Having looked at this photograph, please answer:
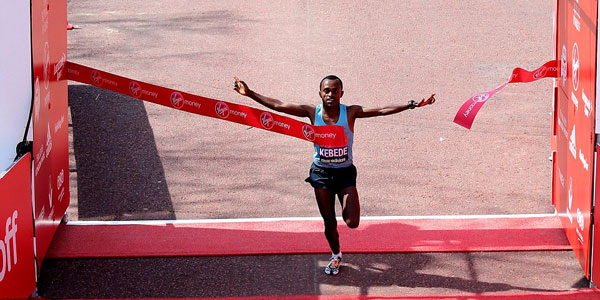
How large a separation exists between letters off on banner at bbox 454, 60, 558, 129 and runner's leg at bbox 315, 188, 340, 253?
141cm

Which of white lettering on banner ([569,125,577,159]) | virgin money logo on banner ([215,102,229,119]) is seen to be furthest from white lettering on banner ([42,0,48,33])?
white lettering on banner ([569,125,577,159])

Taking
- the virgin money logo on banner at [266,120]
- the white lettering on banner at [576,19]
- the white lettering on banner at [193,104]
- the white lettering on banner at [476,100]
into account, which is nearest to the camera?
the white lettering on banner at [576,19]

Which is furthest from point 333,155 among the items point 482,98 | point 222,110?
point 482,98

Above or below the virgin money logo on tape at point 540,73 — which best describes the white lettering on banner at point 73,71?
above

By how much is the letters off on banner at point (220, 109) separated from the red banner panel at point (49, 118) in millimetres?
399

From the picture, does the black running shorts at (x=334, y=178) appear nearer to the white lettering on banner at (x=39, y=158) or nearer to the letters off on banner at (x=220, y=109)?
the letters off on banner at (x=220, y=109)

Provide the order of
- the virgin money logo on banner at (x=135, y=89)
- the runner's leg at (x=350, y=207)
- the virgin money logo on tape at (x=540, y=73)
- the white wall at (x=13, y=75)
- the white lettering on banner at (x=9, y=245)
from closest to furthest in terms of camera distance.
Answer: the white lettering on banner at (x=9, y=245)
the white wall at (x=13, y=75)
the runner's leg at (x=350, y=207)
the virgin money logo on banner at (x=135, y=89)
the virgin money logo on tape at (x=540, y=73)

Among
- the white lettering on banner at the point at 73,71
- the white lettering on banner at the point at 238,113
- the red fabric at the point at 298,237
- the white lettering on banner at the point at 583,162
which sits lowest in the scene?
the red fabric at the point at 298,237

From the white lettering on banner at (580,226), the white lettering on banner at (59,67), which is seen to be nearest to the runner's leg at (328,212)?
the white lettering on banner at (580,226)

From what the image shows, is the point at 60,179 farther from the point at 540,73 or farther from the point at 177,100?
the point at 540,73

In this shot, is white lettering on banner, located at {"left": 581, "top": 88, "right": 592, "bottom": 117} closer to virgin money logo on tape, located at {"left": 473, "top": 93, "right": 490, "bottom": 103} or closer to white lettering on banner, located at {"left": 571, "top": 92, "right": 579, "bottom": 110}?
white lettering on banner, located at {"left": 571, "top": 92, "right": 579, "bottom": 110}

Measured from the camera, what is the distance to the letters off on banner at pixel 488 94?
8703mm

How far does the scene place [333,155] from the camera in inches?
333

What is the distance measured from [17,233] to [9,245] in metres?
0.29
